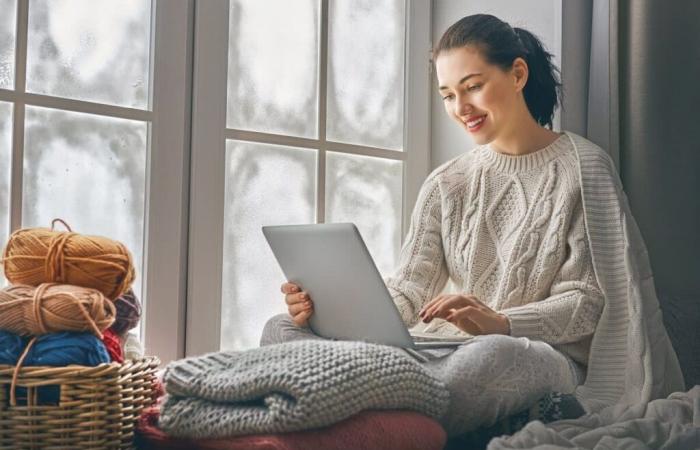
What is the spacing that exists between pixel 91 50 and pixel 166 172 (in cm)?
27

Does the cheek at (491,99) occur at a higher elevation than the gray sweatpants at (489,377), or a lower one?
higher

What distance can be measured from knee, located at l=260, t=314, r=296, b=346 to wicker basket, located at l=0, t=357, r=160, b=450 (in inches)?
17.3

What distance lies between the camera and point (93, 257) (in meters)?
1.26

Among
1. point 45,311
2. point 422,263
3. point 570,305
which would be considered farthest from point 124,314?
point 570,305

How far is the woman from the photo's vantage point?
5.23ft

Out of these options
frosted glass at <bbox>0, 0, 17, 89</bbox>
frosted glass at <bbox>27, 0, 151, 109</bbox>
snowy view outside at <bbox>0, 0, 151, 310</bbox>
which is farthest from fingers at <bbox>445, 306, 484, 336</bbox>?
frosted glass at <bbox>0, 0, 17, 89</bbox>

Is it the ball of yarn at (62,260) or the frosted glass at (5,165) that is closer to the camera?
the ball of yarn at (62,260)

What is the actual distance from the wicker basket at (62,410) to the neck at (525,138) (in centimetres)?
95

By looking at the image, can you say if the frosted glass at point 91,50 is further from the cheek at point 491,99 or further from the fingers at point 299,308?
the cheek at point 491,99

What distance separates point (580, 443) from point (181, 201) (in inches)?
37.2

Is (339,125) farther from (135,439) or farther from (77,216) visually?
(135,439)

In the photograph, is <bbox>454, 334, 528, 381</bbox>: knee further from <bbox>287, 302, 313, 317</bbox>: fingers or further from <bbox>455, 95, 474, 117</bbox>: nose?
<bbox>455, 95, 474, 117</bbox>: nose

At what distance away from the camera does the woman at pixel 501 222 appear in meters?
1.59

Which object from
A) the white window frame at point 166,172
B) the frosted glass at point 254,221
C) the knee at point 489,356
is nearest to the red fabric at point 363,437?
the knee at point 489,356
